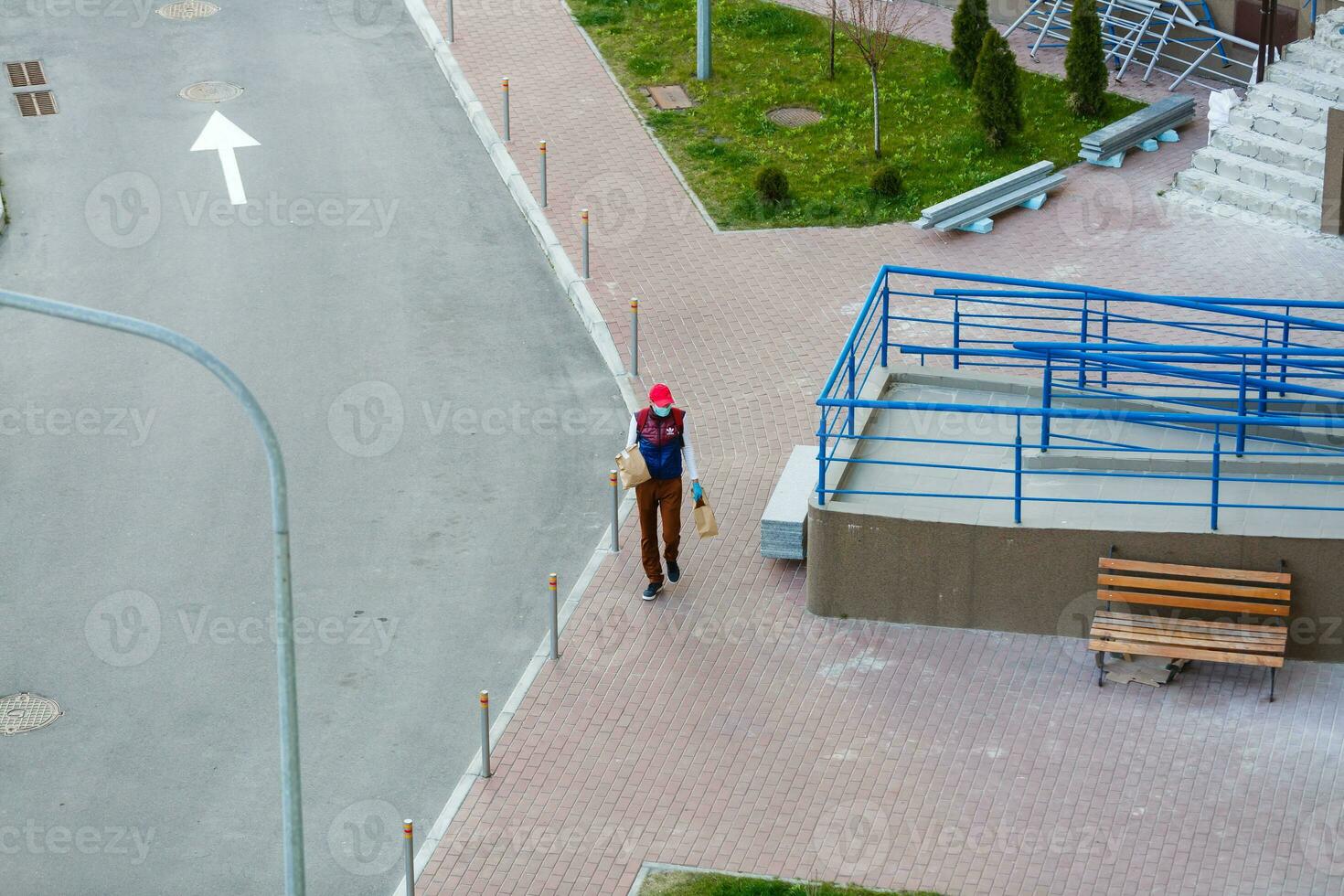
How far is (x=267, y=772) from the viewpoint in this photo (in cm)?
1516

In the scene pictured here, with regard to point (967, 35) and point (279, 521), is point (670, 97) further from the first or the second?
point (279, 521)

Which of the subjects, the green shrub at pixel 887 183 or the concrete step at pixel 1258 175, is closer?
the concrete step at pixel 1258 175

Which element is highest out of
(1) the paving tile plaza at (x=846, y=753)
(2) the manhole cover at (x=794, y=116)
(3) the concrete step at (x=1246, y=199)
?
(2) the manhole cover at (x=794, y=116)

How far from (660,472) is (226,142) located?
1168cm

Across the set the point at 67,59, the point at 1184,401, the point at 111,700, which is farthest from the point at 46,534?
the point at 67,59

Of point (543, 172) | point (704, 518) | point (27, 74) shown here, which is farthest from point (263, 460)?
point (27, 74)

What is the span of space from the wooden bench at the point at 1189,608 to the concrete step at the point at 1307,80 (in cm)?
991

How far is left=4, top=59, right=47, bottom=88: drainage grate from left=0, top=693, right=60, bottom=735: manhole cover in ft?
45.9

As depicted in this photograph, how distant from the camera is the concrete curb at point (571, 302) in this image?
14.8 meters

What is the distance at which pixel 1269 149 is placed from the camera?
77.6 feet

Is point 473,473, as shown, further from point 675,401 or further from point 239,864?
point 239,864

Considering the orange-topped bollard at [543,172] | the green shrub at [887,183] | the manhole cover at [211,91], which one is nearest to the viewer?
the orange-topped bollard at [543,172]

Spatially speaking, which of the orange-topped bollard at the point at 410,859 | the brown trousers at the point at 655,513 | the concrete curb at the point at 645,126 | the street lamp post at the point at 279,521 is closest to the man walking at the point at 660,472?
the brown trousers at the point at 655,513

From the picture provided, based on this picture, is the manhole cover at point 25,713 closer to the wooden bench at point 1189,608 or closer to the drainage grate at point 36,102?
the wooden bench at point 1189,608
